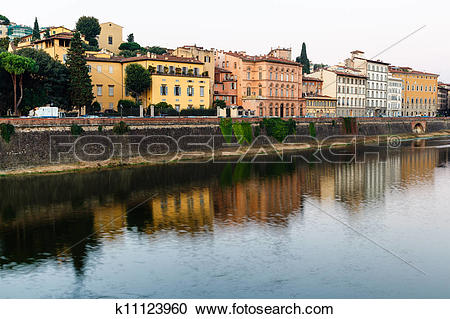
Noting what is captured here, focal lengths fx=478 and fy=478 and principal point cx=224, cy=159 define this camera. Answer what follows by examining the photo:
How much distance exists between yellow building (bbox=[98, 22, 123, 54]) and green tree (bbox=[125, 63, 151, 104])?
175 ft

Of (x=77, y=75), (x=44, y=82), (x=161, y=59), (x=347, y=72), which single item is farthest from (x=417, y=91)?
(x=44, y=82)

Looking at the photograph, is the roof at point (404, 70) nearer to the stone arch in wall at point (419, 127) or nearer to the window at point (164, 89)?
the stone arch in wall at point (419, 127)

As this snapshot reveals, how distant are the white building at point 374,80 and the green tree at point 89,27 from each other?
222ft

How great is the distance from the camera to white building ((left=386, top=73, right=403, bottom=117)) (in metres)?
133

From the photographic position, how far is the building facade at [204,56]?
85.5 meters

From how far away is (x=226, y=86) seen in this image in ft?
299

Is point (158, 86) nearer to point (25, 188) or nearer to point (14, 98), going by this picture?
point (14, 98)

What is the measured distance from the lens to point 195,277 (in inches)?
878

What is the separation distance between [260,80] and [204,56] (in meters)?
12.7

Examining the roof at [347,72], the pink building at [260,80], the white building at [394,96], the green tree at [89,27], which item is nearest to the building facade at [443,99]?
the white building at [394,96]

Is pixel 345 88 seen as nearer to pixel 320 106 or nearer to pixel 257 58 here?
pixel 320 106

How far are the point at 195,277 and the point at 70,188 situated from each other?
23.9 m

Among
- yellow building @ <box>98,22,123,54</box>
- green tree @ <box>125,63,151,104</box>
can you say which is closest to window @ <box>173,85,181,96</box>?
green tree @ <box>125,63,151,104</box>

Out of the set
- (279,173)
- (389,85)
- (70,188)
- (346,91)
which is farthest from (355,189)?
(389,85)
